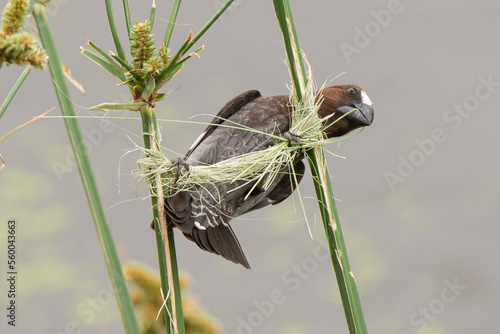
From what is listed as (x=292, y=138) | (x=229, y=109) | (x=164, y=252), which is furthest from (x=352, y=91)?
(x=164, y=252)

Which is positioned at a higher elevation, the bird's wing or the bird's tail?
the bird's wing

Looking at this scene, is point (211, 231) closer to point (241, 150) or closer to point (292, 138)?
point (241, 150)

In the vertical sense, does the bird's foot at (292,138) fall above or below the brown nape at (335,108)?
below

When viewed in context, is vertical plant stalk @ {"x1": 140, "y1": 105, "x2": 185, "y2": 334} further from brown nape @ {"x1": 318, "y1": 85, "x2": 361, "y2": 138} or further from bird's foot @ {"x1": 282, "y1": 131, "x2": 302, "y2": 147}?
brown nape @ {"x1": 318, "y1": 85, "x2": 361, "y2": 138}

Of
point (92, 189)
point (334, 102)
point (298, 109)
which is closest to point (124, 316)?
point (92, 189)

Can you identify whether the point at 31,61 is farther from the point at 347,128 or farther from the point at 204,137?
the point at 347,128

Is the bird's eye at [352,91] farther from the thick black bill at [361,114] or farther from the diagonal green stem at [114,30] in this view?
the diagonal green stem at [114,30]

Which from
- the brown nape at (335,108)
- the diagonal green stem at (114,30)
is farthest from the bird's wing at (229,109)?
the diagonal green stem at (114,30)

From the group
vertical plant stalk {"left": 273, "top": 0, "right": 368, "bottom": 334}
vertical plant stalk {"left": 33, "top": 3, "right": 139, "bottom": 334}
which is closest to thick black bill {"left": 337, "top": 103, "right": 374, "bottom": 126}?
vertical plant stalk {"left": 273, "top": 0, "right": 368, "bottom": 334}
